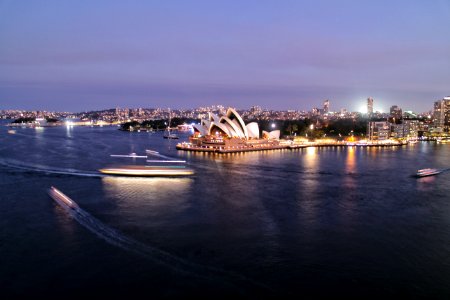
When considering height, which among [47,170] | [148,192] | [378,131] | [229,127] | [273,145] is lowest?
[148,192]

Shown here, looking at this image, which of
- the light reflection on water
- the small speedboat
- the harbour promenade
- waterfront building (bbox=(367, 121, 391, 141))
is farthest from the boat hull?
waterfront building (bbox=(367, 121, 391, 141))

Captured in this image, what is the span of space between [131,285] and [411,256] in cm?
356

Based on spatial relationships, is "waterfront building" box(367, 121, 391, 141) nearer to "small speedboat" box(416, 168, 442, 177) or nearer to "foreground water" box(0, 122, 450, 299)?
"small speedboat" box(416, 168, 442, 177)

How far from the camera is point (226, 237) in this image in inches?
229

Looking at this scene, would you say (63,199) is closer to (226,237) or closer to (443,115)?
(226,237)

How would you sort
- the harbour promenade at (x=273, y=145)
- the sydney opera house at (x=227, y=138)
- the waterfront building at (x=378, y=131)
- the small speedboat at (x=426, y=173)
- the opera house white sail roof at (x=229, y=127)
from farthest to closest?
the waterfront building at (x=378, y=131) → the opera house white sail roof at (x=229, y=127) → the sydney opera house at (x=227, y=138) → the harbour promenade at (x=273, y=145) → the small speedboat at (x=426, y=173)

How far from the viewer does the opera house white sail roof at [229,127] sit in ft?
64.5

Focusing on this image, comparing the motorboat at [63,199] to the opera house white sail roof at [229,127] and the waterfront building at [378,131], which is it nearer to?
the opera house white sail roof at [229,127]

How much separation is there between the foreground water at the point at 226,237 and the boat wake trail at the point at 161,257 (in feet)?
0.05

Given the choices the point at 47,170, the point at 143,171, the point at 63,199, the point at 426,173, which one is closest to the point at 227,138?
the point at 143,171

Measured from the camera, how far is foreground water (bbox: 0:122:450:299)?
4.43 m

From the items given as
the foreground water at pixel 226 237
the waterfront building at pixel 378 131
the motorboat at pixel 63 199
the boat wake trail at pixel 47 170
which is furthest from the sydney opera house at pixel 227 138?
the motorboat at pixel 63 199

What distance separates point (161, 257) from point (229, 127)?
15.0m

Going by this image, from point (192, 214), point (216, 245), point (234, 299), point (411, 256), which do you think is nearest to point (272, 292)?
point (234, 299)
